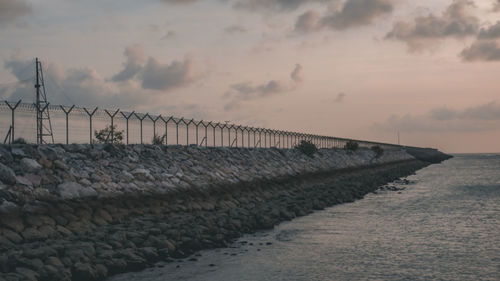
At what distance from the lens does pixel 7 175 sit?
19953 millimetres

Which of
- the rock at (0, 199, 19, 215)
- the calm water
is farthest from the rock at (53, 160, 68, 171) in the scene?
the calm water

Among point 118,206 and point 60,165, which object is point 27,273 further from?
point 60,165

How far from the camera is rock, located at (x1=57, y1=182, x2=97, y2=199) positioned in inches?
834

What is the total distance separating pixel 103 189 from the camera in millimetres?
23516

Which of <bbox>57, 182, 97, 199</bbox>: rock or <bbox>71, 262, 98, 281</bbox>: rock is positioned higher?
<bbox>57, 182, 97, 199</bbox>: rock

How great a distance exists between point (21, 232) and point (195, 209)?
1051 cm

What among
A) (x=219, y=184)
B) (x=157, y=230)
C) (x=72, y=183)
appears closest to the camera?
(x=157, y=230)

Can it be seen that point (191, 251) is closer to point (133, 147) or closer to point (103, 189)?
point (103, 189)

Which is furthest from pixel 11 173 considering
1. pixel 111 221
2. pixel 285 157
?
pixel 285 157

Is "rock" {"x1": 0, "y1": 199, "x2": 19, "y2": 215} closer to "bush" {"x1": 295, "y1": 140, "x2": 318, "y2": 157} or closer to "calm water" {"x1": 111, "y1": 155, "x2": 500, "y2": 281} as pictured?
"calm water" {"x1": 111, "y1": 155, "x2": 500, "y2": 281}

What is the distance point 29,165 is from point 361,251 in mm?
14432

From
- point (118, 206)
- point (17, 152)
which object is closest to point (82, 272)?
point (118, 206)

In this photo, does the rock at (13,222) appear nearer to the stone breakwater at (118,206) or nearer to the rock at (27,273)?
the stone breakwater at (118,206)

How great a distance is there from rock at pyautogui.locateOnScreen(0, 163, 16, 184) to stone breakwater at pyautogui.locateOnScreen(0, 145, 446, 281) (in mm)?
36
